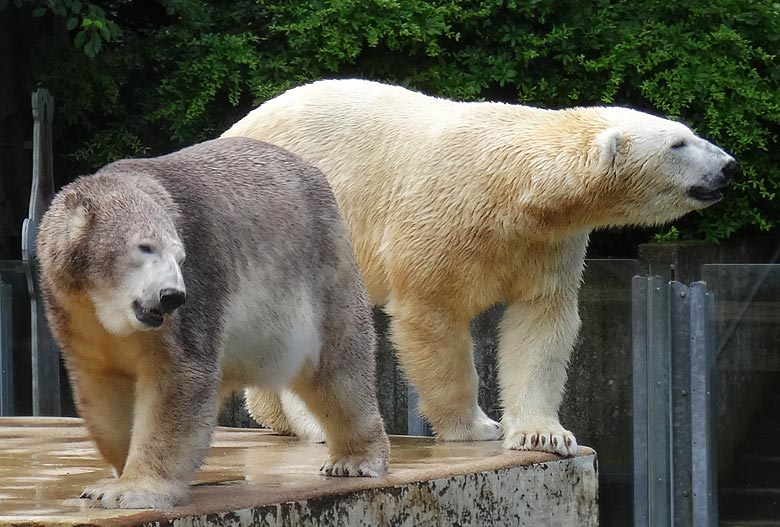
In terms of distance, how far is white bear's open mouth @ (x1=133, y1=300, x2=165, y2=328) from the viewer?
2.75 meters

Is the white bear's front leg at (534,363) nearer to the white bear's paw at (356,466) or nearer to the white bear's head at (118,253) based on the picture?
the white bear's paw at (356,466)

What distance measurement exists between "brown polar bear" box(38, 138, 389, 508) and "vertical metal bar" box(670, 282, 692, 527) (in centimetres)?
247

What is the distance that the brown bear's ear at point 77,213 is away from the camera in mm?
2889

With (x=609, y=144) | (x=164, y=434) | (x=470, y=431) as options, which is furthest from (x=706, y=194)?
(x=164, y=434)

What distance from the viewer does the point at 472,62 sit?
753cm

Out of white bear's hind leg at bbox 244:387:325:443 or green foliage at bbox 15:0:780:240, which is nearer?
white bear's hind leg at bbox 244:387:325:443

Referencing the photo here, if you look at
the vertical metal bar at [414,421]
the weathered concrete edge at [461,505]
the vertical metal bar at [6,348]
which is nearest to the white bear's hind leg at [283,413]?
the weathered concrete edge at [461,505]

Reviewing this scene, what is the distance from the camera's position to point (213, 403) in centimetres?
303

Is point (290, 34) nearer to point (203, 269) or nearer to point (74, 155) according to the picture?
point (74, 155)

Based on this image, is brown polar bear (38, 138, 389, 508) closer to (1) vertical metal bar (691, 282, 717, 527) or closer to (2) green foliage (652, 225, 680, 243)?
(1) vertical metal bar (691, 282, 717, 527)

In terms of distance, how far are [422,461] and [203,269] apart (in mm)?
1485

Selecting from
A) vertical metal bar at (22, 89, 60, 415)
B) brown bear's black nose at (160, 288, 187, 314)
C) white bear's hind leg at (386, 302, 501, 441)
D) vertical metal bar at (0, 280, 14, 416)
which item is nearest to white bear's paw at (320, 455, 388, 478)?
Result: brown bear's black nose at (160, 288, 187, 314)

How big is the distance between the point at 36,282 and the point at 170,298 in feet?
15.2

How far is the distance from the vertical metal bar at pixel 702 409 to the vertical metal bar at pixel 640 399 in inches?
8.2
